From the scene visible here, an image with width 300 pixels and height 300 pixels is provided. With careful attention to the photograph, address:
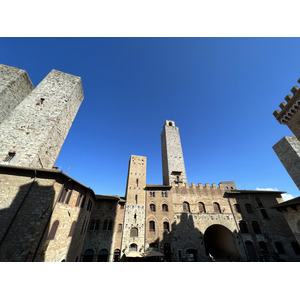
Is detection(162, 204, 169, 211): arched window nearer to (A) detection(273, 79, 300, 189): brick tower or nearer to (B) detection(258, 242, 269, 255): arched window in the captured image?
(B) detection(258, 242, 269, 255): arched window

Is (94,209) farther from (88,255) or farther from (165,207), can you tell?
(165,207)

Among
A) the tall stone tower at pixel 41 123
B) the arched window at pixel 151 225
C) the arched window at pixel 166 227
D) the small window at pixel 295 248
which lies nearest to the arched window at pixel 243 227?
the small window at pixel 295 248

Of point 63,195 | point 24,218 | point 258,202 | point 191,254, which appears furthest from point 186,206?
point 24,218

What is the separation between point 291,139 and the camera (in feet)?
72.8

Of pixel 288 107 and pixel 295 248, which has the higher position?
pixel 288 107

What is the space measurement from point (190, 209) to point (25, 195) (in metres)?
19.1

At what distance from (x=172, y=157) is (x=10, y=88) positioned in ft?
80.2

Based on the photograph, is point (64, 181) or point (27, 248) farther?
point (64, 181)

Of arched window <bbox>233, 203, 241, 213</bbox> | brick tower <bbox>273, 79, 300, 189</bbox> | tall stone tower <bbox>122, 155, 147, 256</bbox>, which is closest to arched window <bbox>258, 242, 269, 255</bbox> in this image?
arched window <bbox>233, 203, 241, 213</bbox>

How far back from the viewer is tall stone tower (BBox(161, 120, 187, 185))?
24.8 m

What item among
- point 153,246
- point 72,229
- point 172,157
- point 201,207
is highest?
point 172,157

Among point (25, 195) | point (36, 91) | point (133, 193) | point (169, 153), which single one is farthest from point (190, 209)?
point (36, 91)
